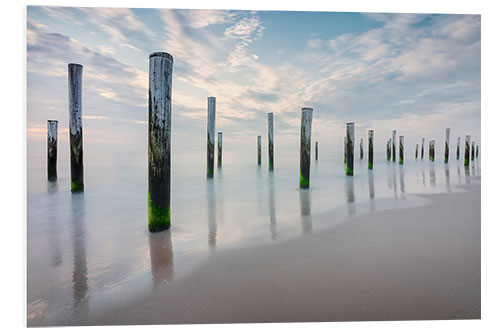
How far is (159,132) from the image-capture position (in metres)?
2.94

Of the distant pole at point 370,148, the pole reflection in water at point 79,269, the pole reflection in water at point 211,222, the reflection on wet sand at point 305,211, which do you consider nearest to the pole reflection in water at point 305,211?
the reflection on wet sand at point 305,211

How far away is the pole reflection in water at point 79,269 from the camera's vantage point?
65.4 inches

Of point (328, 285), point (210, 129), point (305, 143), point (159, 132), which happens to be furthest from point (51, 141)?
point (328, 285)

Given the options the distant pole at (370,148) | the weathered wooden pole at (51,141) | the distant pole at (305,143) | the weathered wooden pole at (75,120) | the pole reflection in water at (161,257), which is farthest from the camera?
the distant pole at (370,148)

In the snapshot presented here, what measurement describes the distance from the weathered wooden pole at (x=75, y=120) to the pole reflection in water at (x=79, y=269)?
2007 millimetres

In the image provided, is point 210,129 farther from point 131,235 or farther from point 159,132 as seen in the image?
point 131,235

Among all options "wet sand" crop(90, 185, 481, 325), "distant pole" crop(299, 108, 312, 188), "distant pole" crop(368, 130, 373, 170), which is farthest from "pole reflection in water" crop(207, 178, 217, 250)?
"distant pole" crop(368, 130, 373, 170)

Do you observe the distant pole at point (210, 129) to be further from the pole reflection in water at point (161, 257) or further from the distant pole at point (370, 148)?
the distant pole at point (370, 148)

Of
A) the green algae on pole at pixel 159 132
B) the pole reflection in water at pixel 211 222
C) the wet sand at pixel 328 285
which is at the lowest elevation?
the wet sand at pixel 328 285

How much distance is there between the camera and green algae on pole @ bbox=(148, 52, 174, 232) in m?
2.88

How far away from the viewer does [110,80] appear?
17.2 ft

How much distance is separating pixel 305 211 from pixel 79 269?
323cm

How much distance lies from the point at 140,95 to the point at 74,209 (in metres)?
2.84
